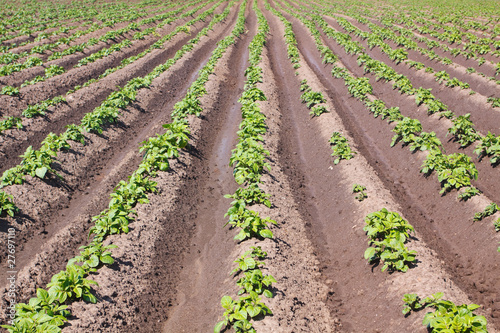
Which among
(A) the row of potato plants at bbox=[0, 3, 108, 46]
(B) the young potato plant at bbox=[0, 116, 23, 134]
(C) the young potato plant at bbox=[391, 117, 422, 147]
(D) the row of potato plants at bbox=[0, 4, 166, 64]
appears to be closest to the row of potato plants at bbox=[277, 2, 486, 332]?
(C) the young potato plant at bbox=[391, 117, 422, 147]

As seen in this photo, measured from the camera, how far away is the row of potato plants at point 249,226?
5656mm

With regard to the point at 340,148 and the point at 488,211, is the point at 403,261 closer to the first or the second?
the point at 488,211

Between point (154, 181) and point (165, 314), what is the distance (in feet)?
13.1

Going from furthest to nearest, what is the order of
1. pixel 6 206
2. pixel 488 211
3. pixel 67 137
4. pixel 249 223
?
1. pixel 67 137
2. pixel 6 206
3. pixel 488 211
4. pixel 249 223

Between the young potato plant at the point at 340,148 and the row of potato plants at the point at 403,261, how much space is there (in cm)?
365

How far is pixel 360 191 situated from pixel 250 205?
3217 mm

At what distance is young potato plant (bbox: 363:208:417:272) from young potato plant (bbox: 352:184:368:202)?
131cm

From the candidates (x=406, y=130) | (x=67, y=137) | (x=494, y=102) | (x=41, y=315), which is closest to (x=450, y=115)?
(x=406, y=130)

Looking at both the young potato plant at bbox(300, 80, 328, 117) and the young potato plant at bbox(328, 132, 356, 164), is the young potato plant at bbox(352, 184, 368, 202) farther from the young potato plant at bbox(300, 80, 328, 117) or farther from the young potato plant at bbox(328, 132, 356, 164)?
the young potato plant at bbox(300, 80, 328, 117)

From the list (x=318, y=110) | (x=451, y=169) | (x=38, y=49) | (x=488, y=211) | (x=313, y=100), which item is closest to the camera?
(x=488, y=211)

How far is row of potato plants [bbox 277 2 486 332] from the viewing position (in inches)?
189

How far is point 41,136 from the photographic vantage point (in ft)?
43.7

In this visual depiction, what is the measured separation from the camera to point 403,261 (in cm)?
664

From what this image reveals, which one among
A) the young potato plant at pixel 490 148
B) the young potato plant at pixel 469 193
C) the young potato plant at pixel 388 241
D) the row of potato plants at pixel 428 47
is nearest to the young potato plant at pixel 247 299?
the young potato plant at pixel 388 241
